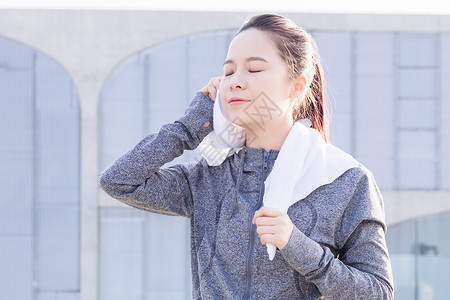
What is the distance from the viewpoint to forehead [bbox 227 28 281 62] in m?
1.55

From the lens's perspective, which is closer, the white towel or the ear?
the white towel

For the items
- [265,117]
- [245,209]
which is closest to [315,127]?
[265,117]

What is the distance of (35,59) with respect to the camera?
9719mm

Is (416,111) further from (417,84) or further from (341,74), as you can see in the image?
(341,74)

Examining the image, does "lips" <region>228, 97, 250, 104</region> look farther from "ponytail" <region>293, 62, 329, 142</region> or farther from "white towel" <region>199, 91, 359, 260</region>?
"ponytail" <region>293, 62, 329, 142</region>

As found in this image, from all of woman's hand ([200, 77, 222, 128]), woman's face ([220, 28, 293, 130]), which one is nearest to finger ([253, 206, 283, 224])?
woman's face ([220, 28, 293, 130])

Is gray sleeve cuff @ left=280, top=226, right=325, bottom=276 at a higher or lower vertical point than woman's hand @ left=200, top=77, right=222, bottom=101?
lower

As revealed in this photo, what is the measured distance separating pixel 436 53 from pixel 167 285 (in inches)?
197

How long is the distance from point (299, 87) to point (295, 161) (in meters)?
0.21

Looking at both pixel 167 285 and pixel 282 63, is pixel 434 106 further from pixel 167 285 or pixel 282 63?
pixel 282 63

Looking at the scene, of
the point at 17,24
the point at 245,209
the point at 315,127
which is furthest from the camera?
the point at 17,24

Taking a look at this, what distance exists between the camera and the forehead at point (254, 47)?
1.55 metres

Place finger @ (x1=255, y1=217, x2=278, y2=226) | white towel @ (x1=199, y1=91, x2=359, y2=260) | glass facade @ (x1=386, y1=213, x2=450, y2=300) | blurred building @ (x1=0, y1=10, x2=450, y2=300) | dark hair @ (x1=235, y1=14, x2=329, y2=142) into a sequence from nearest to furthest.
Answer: finger @ (x1=255, y1=217, x2=278, y2=226) → white towel @ (x1=199, y1=91, x2=359, y2=260) → dark hair @ (x1=235, y1=14, x2=329, y2=142) → blurred building @ (x1=0, y1=10, x2=450, y2=300) → glass facade @ (x1=386, y1=213, x2=450, y2=300)

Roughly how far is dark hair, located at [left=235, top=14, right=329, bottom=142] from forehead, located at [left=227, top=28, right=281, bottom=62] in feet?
0.05
